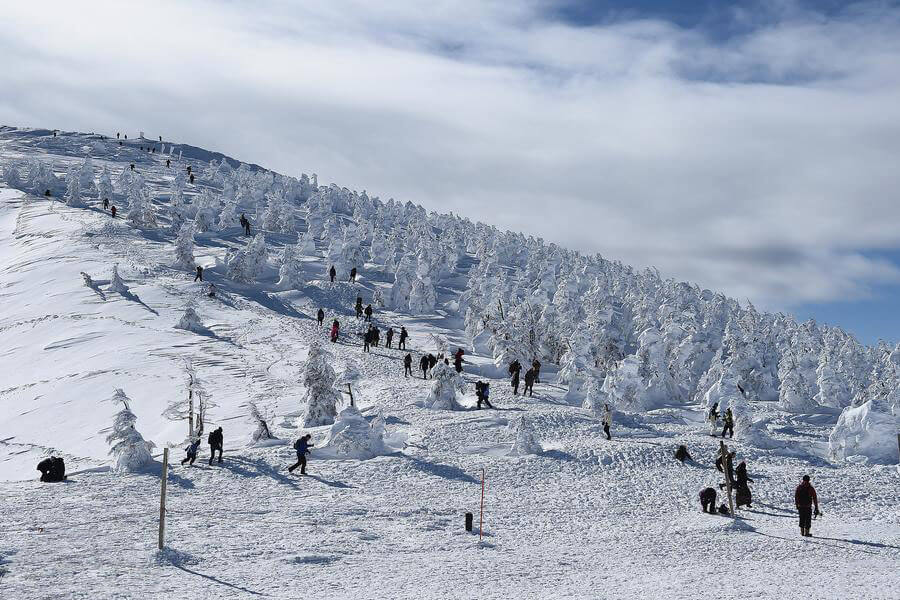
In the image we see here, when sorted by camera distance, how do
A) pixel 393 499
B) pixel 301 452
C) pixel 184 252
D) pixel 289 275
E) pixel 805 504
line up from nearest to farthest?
1. pixel 805 504
2. pixel 393 499
3. pixel 301 452
4. pixel 184 252
5. pixel 289 275

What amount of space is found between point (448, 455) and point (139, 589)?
1436 centimetres

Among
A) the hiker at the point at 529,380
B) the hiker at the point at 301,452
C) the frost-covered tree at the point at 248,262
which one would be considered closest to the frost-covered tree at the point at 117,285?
the frost-covered tree at the point at 248,262

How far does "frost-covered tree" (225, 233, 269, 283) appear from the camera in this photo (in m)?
68.9

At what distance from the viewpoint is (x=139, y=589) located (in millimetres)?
14391

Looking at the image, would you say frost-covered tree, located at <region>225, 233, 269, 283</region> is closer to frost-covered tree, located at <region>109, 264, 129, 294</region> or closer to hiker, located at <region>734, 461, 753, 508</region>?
frost-covered tree, located at <region>109, 264, 129, 294</region>

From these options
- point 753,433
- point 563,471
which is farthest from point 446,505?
point 753,433

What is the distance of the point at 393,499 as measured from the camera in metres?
22.0

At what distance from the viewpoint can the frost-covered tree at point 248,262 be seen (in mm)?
68875

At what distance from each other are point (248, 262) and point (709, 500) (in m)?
55.8

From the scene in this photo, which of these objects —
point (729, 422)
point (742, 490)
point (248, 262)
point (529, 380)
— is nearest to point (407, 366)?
point (529, 380)

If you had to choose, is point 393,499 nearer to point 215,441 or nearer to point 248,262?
point 215,441

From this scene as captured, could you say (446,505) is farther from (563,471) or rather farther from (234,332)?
(234,332)

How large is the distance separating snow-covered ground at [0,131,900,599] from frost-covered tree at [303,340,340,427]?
1.70 m

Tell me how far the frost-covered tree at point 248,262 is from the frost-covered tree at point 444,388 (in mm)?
38820
